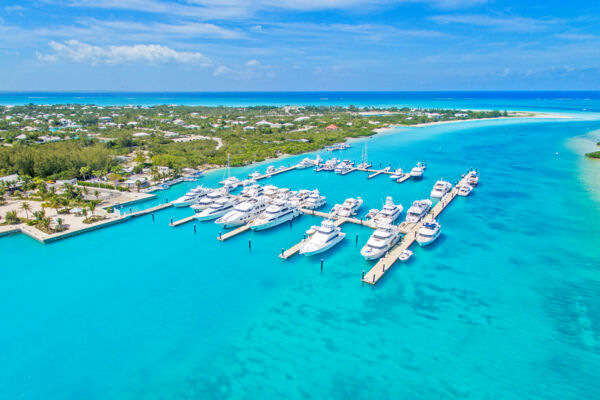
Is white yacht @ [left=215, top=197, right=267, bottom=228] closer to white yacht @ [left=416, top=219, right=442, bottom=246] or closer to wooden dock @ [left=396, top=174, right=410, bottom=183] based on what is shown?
white yacht @ [left=416, top=219, right=442, bottom=246]

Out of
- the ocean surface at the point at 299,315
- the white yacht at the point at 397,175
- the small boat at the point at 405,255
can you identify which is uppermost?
the white yacht at the point at 397,175

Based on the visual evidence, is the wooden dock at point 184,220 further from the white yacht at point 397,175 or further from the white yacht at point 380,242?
the white yacht at point 397,175

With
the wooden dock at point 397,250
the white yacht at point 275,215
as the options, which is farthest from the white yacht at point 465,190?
the white yacht at point 275,215

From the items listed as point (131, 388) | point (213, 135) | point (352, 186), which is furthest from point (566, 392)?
point (213, 135)

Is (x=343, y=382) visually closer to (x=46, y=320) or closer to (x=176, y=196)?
(x=46, y=320)

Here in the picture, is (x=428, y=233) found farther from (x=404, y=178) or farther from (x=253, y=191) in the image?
(x=404, y=178)

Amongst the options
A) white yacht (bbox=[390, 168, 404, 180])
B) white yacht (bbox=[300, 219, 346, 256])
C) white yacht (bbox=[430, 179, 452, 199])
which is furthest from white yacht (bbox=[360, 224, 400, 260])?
white yacht (bbox=[390, 168, 404, 180])
